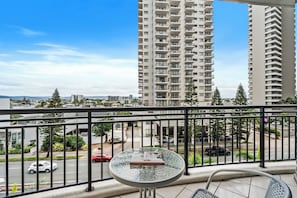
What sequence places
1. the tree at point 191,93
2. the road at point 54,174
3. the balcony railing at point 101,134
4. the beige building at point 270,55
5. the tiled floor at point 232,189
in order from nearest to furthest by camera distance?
the balcony railing at point 101,134 → the tiled floor at point 232,189 → the road at point 54,174 → the beige building at point 270,55 → the tree at point 191,93

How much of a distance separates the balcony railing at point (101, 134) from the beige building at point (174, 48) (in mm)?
3425

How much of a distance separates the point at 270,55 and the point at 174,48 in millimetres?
3392

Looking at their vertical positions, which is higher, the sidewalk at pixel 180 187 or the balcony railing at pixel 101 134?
the balcony railing at pixel 101 134

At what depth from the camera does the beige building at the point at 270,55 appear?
414 centimetres

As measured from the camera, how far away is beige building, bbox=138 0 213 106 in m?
6.98

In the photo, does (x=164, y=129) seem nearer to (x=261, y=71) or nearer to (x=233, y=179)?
(x=233, y=179)

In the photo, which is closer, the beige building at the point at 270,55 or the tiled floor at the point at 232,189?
the tiled floor at the point at 232,189

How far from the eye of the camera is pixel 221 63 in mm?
7477

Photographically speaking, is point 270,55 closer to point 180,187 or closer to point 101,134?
point 180,187

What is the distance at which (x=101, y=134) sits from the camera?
8.75 ft

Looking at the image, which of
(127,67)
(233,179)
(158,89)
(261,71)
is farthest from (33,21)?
(233,179)

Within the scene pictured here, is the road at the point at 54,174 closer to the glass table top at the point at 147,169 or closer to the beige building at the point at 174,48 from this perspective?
the glass table top at the point at 147,169

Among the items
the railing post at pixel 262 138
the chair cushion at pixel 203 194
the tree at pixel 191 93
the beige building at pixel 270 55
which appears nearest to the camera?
the chair cushion at pixel 203 194

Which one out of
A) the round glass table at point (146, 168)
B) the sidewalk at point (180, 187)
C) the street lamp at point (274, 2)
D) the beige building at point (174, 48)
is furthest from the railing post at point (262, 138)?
the beige building at point (174, 48)
